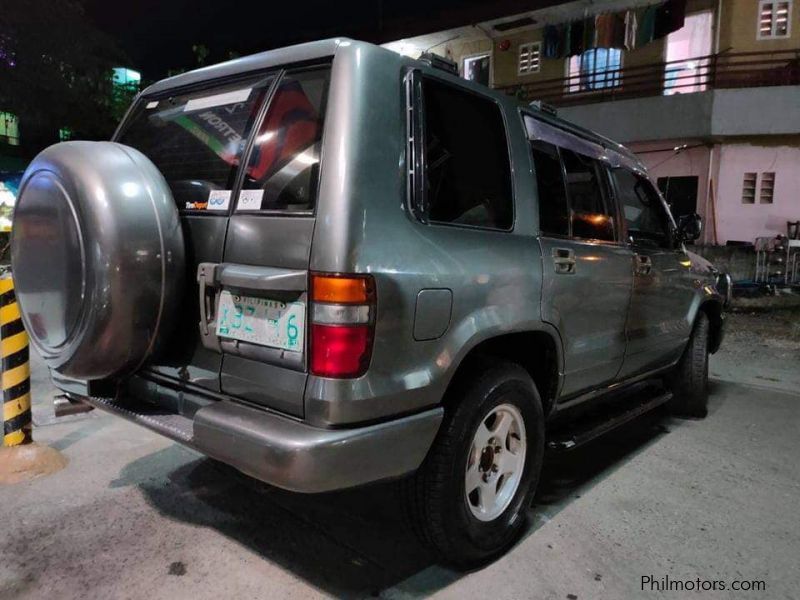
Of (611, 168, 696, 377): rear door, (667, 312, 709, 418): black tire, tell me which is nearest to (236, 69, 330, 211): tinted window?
(611, 168, 696, 377): rear door

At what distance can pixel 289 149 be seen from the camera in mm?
2219

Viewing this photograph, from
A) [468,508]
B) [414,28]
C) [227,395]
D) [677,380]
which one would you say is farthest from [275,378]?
[414,28]

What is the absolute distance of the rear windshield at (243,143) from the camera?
2156 millimetres

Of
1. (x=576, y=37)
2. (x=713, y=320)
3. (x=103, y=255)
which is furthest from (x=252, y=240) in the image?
(x=576, y=37)

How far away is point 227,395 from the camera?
7.39 feet

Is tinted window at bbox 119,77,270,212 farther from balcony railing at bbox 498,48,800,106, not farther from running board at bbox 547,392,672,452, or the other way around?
balcony railing at bbox 498,48,800,106

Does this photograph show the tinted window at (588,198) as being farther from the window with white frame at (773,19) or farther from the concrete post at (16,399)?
the window with white frame at (773,19)

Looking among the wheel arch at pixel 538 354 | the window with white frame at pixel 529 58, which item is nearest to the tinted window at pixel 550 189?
the wheel arch at pixel 538 354

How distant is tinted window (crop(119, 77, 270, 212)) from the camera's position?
2.43 meters

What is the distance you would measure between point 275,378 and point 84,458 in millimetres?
2176

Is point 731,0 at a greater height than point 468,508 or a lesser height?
greater

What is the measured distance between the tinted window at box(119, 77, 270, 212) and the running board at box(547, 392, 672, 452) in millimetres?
1930

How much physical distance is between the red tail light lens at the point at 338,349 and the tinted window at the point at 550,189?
129cm

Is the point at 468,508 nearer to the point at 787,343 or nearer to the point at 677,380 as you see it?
the point at 677,380
